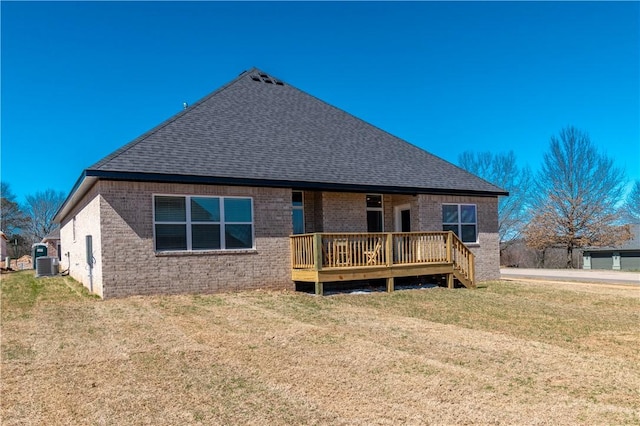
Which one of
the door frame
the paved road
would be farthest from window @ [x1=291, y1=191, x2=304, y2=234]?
the paved road

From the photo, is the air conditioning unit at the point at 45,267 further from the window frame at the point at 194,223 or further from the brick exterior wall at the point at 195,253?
the window frame at the point at 194,223

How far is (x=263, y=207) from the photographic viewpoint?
40.5ft

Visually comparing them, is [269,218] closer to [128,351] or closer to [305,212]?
[305,212]

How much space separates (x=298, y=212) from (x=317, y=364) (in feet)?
29.0

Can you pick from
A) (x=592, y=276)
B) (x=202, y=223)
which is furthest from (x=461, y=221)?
(x=202, y=223)

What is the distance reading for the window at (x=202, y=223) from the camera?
36.9ft

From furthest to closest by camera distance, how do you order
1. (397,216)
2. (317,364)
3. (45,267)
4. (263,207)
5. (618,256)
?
(618,256) → (45,267) → (397,216) → (263,207) → (317,364)

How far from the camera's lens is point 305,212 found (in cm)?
1405

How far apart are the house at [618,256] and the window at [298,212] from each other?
32360 millimetres

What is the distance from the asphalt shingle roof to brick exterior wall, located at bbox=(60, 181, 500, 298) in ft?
1.47

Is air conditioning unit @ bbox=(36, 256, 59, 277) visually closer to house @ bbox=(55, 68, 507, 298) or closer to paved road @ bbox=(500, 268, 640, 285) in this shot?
house @ bbox=(55, 68, 507, 298)

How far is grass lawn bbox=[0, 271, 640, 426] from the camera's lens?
3.91 m

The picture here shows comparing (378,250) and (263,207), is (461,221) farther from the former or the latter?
(263,207)

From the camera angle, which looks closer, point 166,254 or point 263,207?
point 166,254
